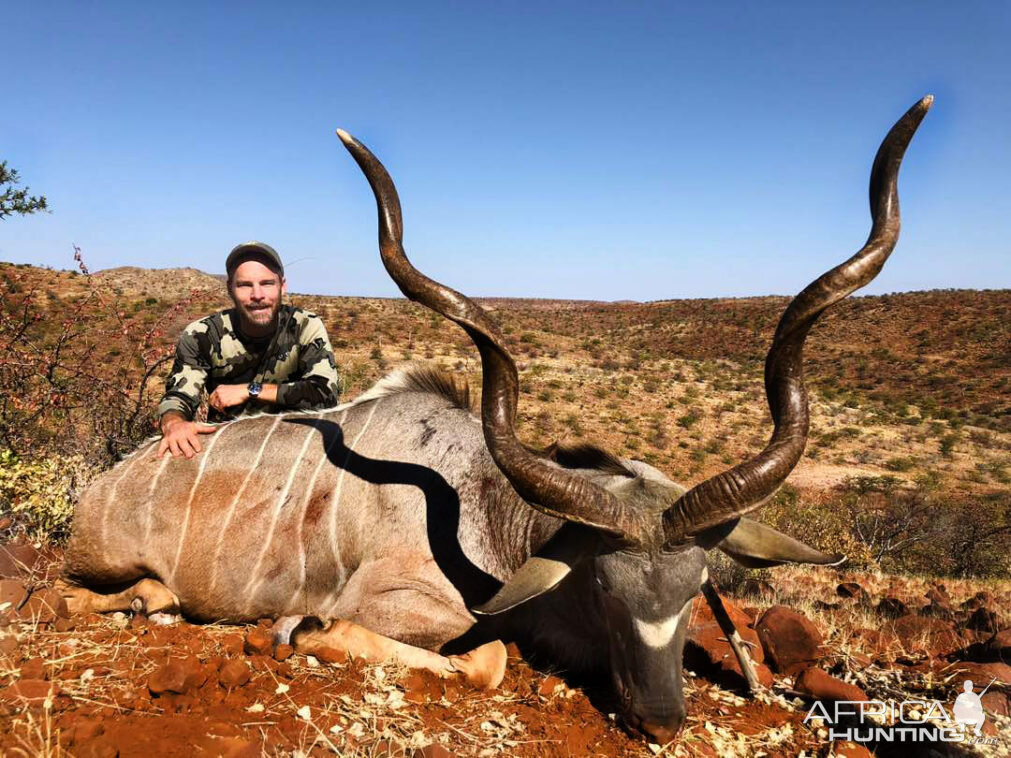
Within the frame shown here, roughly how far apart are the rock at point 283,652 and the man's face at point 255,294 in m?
2.52

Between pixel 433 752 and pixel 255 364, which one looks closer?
pixel 433 752

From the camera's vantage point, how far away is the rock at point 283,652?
339cm

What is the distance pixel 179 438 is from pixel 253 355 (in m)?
1.11

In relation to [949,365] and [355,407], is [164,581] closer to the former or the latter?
[355,407]

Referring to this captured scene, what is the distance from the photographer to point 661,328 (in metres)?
60.3

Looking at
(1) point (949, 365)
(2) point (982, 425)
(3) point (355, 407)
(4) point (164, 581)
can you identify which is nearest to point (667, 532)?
(3) point (355, 407)

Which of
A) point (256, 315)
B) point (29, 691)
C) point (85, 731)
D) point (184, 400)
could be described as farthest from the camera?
point (256, 315)

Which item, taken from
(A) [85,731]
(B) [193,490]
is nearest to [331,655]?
(A) [85,731]

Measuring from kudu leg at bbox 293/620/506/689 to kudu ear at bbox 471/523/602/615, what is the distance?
1.55ft

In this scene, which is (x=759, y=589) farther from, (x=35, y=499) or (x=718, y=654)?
(x=35, y=499)

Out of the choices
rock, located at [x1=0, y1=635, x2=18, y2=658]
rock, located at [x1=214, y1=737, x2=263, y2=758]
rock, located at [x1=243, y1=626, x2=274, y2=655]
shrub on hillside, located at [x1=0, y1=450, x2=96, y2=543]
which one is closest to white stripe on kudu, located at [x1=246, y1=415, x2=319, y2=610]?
rock, located at [x1=243, y1=626, x2=274, y2=655]

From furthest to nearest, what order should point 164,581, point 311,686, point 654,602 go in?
1. point 164,581
2. point 311,686
3. point 654,602

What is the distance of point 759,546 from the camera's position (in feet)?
10.3

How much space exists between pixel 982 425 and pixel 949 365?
15419 mm
